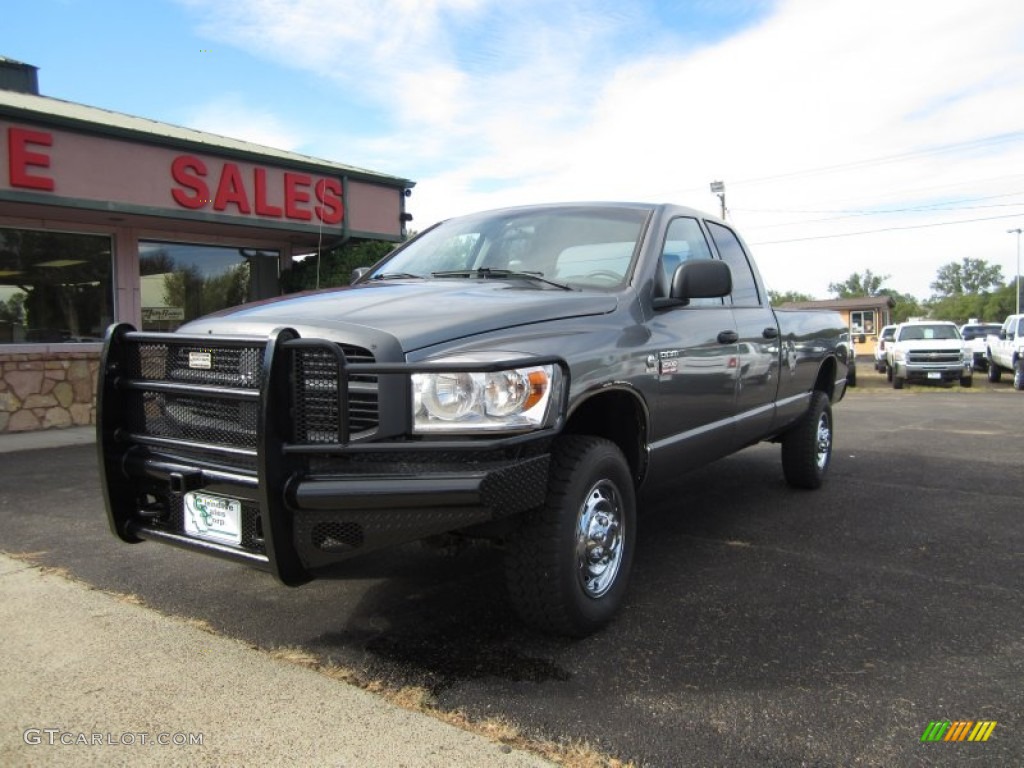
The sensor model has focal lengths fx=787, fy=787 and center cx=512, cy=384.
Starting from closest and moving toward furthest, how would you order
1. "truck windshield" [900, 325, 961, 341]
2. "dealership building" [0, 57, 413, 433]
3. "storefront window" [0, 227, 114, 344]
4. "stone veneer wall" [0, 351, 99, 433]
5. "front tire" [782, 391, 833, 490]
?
"front tire" [782, 391, 833, 490]
"dealership building" [0, 57, 413, 433]
"stone veneer wall" [0, 351, 99, 433]
"storefront window" [0, 227, 114, 344]
"truck windshield" [900, 325, 961, 341]

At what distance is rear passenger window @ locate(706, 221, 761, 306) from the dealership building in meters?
6.05

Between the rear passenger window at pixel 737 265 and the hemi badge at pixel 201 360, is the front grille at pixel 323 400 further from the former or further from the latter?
the rear passenger window at pixel 737 265

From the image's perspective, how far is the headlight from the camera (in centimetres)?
269

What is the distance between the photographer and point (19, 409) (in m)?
9.82

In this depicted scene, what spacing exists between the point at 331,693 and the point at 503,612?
3.22ft

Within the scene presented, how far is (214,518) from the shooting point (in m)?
2.95

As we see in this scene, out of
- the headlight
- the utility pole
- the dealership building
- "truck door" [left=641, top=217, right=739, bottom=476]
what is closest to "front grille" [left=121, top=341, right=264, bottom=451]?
the headlight

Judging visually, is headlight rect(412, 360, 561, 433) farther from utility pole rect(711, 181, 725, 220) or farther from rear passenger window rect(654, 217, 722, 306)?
utility pole rect(711, 181, 725, 220)

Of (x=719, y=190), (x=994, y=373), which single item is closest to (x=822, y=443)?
(x=994, y=373)

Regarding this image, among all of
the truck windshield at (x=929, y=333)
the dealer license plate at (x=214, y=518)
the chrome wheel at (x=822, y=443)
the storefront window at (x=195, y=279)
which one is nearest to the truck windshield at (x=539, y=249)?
the dealer license plate at (x=214, y=518)

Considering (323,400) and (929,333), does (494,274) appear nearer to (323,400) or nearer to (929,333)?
(323,400)

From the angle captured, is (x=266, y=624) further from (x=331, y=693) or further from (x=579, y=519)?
(x=579, y=519)

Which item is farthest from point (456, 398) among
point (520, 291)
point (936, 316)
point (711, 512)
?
point (936, 316)

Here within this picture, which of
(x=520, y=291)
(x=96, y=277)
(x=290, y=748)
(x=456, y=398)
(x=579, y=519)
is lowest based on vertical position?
(x=290, y=748)
